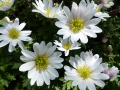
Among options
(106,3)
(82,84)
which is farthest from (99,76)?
(106,3)

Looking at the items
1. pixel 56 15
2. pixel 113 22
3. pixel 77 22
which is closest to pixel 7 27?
pixel 56 15

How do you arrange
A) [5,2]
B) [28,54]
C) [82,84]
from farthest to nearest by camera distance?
[5,2] → [82,84] → [28,54]

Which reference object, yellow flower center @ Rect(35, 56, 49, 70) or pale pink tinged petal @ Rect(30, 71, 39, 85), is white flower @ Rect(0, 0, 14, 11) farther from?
pale pink tinged petal @ Rect(30, 71, 39, 85)

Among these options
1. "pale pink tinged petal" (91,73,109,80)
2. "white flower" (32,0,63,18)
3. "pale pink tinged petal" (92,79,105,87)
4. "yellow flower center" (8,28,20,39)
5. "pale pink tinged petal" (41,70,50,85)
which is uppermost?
"white flower" (32,0,63,18)

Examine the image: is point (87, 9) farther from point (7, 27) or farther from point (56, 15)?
point (7, 27)

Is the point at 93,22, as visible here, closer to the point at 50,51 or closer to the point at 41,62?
the point at 50,51

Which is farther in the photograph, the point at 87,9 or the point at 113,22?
the point at 113,22

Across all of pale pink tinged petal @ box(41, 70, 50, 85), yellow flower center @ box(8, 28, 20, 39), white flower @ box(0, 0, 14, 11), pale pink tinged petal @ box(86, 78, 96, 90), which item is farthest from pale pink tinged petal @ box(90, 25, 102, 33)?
white flower @ box(0, 0, 14, 11)
